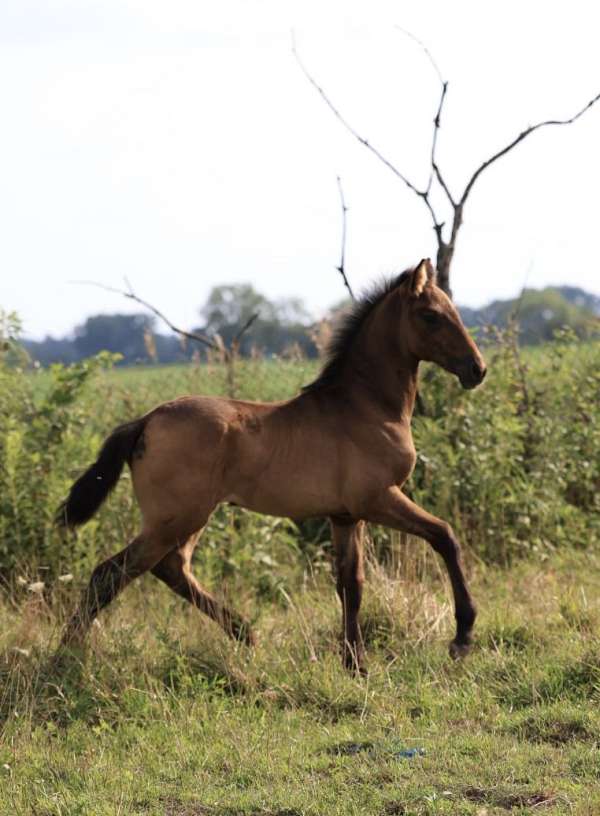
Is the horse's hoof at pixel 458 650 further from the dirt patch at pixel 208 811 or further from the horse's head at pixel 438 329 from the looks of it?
the dirt patch at pixel 208 811

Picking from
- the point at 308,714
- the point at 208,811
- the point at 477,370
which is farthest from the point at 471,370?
the point at 208,811

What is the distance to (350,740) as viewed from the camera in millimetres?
5094

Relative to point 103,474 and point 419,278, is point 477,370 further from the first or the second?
point 103,474

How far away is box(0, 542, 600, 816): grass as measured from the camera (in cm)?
449

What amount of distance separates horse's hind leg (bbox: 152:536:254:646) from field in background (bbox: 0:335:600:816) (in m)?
0.10

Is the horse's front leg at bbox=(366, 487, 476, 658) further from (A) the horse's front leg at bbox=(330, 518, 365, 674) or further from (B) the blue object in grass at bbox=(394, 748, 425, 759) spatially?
(B) the blue object in grass at bbox=(394, 748, 425, 759)

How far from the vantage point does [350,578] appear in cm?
662

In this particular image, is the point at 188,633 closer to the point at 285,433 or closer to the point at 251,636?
the point at 251,636

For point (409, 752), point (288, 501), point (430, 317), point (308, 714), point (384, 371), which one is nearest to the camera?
point (409, 752)

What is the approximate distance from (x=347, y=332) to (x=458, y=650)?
196cm

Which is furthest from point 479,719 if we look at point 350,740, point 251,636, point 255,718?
point 251,636

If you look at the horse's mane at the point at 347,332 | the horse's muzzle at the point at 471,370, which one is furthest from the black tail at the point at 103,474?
the horse's muzzle at the point at 471,370

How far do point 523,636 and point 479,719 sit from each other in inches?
45.2

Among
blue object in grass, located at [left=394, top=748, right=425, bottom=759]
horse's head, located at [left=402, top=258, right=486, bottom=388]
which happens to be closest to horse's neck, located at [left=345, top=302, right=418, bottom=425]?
horse's head, located at [left=402, top=258, right=486, bottom=388]
